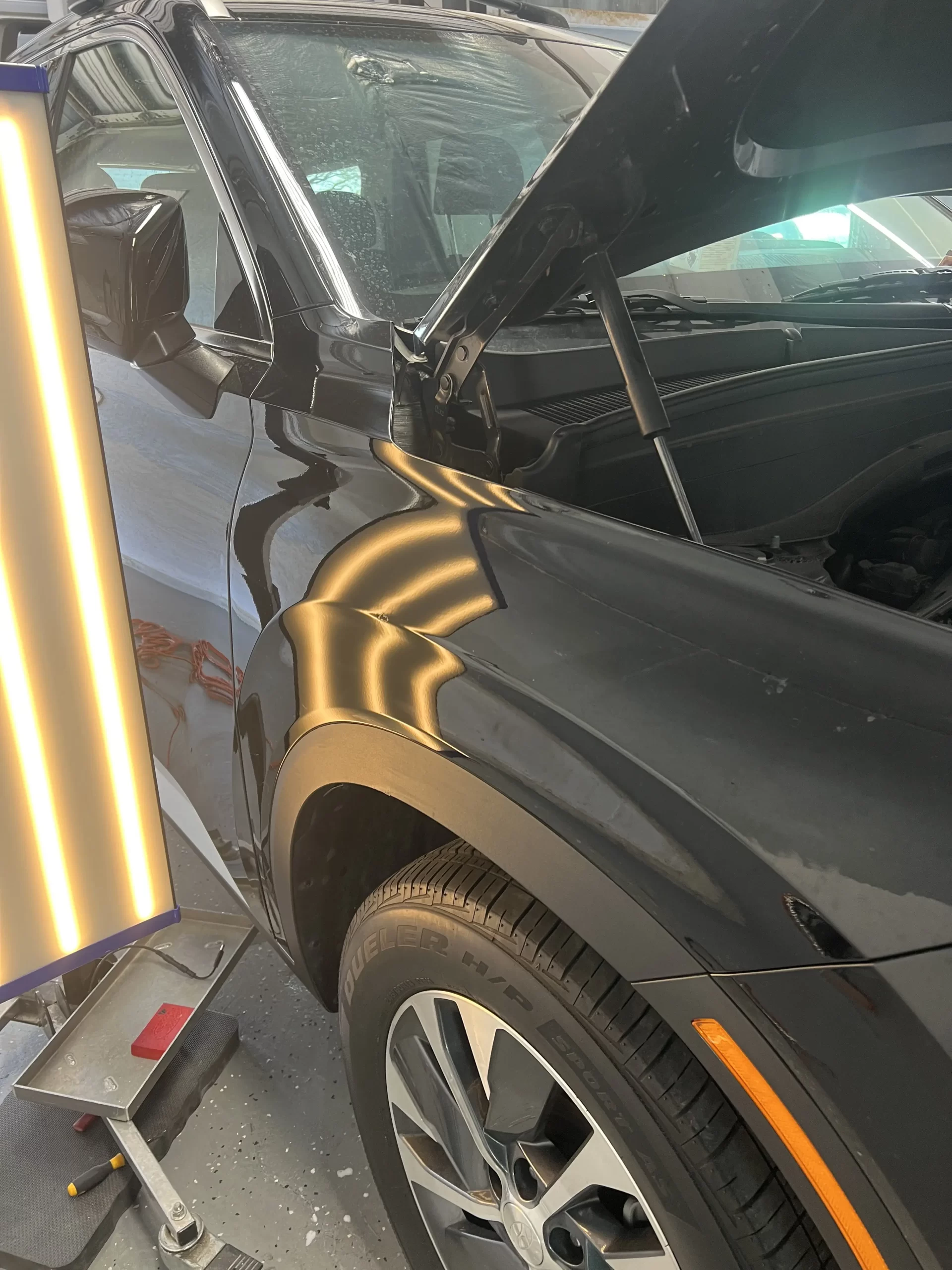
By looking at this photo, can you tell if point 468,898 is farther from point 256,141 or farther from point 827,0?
point 256,141

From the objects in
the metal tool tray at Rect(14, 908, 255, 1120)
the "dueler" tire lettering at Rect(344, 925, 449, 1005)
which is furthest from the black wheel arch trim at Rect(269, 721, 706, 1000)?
the metal tool tray at Rect(14, 908, 255, 1120)

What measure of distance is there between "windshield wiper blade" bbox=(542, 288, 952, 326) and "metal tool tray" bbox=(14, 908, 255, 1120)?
4.02 ft

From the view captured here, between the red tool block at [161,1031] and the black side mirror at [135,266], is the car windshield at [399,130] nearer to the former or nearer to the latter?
the black side mirror at [135,266]

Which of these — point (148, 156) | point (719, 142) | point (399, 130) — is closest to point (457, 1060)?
point (719, 142)

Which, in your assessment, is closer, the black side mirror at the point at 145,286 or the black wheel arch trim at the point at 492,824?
the black wheel arch trim at the point at 492,824

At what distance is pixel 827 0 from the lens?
30.3 inches

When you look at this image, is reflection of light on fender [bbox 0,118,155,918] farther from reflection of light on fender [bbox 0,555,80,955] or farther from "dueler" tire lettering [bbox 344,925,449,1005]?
"dueler" tire lettering [bbox 344,925,449,1005]

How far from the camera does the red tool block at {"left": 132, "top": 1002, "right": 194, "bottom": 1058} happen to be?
1606mm

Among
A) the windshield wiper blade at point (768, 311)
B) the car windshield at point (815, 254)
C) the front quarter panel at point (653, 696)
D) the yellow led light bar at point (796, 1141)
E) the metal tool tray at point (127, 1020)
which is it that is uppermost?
the car windshield at point (815, 254)

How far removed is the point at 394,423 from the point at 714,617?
0.47m

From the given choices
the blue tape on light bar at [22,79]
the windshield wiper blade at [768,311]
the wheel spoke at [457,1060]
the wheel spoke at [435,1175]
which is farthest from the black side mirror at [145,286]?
the wheel spoke at [435,1175]

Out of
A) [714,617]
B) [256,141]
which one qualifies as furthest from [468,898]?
[256,141]

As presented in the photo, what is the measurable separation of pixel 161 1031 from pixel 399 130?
155cm

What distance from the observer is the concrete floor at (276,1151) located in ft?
4.66
